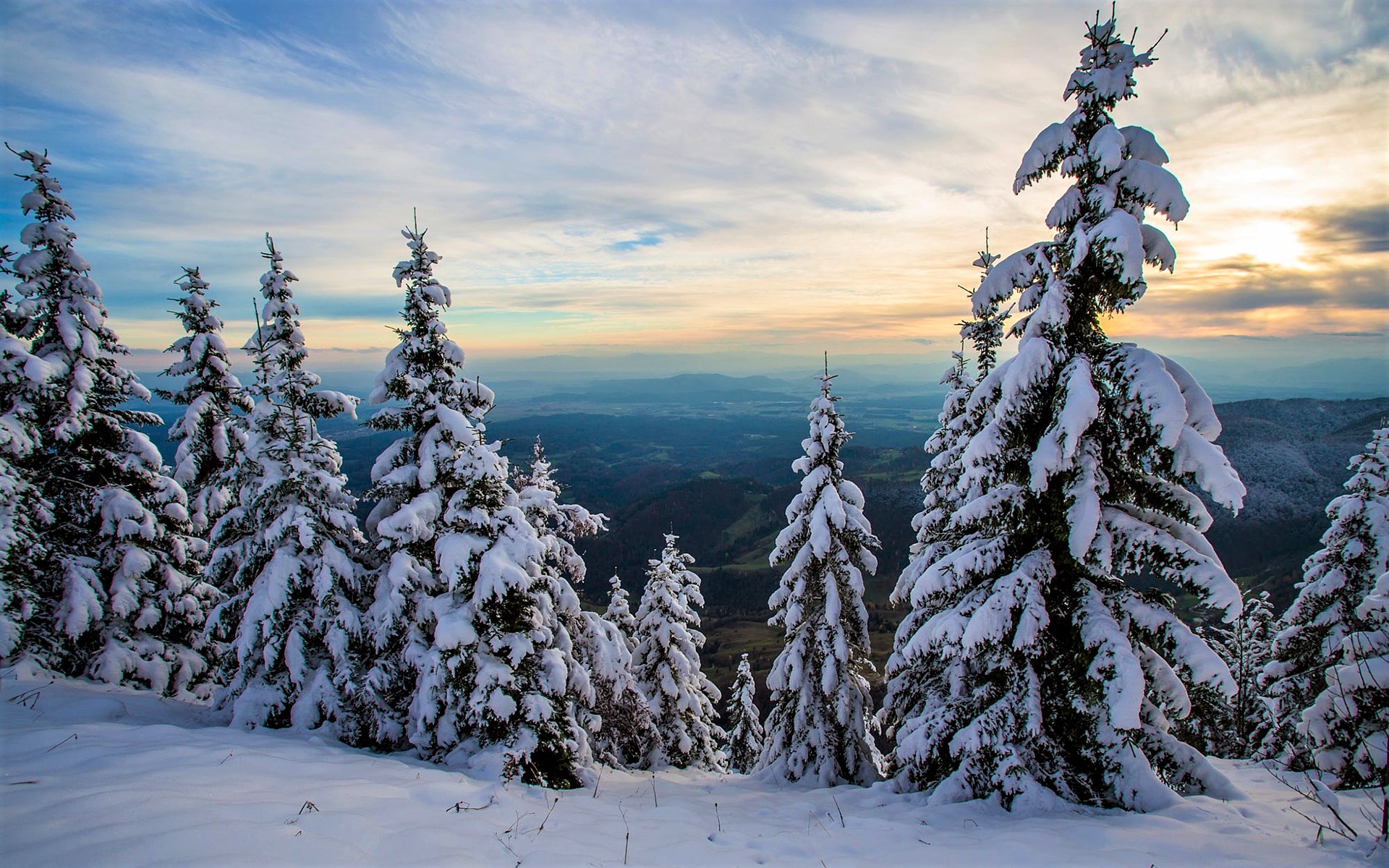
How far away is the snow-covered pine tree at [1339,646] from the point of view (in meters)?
13.8

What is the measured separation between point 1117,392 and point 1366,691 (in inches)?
516

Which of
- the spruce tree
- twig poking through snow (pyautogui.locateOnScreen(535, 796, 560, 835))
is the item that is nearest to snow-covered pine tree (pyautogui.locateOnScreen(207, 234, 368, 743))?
twig poking through snow (pyautogui.locateOnScreen(535, 796, 560, 835))

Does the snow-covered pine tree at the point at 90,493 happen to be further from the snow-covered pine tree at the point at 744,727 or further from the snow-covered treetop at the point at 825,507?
the snow-covered pine tree at the point at 744,727

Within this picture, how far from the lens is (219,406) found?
17.8 m

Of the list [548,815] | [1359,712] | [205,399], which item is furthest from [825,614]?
[205,399]

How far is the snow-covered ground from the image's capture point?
17.1 feet

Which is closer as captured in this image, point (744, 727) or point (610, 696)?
point (610, 696)

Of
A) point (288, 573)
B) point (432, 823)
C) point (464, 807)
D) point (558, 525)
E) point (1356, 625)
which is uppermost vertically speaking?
point (558, 525)

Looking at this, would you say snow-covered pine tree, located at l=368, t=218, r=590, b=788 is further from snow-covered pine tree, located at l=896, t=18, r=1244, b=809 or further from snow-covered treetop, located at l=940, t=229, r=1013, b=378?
snow-covered treetop, located at l=940, t=229, r=1013, b=378

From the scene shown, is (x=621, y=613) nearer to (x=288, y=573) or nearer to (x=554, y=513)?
(x=554, y=513)

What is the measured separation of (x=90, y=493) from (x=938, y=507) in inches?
943

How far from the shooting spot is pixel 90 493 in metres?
15.6

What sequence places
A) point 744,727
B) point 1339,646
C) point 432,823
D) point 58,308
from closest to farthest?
1. point 432,823
2. point 58,308
3. point 1339,646
4. point 744,727

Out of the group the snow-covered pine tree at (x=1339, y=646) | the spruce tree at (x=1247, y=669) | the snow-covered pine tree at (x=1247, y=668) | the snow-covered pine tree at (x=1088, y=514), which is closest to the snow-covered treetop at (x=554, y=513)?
the snow-covered pine tree at (x=1088, y=514)
